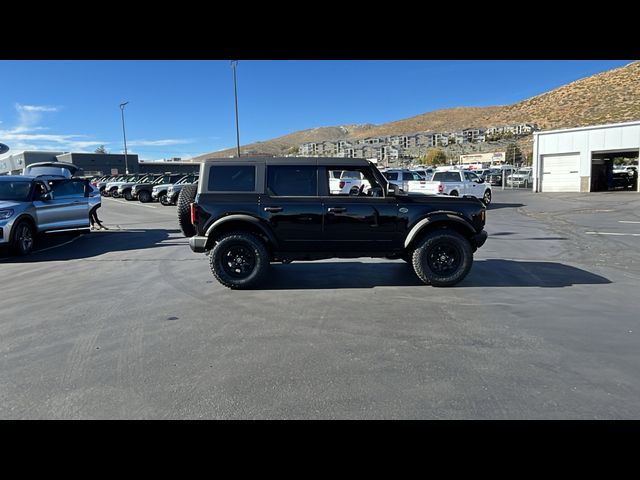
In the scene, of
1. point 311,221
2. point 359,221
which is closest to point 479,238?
point 359,221

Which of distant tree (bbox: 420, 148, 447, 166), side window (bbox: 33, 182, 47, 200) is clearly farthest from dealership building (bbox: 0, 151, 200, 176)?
side window (bbox: 33, 182, 47, 200)

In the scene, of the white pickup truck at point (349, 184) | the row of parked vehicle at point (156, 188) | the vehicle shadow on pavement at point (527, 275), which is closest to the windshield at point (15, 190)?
the white pickup truck at point (349, 184)

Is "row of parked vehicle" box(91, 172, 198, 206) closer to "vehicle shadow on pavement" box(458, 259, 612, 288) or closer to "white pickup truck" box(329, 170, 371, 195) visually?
"white pickup truck" box(329, 170, 371, 195)

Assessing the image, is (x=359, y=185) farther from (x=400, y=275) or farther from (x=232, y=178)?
(x=232, y=178)

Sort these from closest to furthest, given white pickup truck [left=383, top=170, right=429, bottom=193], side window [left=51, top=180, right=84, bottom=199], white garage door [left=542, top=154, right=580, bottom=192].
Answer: side window [left=51, top=180, right=84, bottom=199] → white pickup truck [left=383, top=170, right=429, bottom=193] → white garage door [left=542, top=154, right=580, bottom=192]

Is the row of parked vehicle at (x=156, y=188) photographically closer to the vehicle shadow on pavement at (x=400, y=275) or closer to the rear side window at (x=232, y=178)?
the vehicle shadow on pavement at (x=400, y=275)

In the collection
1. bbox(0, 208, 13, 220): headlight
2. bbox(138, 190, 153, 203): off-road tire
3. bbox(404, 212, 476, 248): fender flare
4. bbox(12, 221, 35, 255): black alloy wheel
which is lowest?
bbox(12, 221, 35, 255): black alloy wheel

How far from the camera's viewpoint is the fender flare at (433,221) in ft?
20.6

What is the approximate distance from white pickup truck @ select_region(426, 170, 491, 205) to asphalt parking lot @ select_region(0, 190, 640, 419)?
1259 centimetres

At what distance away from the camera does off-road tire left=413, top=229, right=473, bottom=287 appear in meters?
6.27

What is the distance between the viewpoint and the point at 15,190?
10.1m

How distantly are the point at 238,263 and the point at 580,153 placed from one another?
2908 centimetres

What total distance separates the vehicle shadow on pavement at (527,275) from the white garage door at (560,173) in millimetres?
24819

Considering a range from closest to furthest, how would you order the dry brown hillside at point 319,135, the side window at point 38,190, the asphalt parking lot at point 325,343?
the asphalt parking lot at point 325,343 → the side window at point 38,190 → the dry brown hillside at point 319,135
